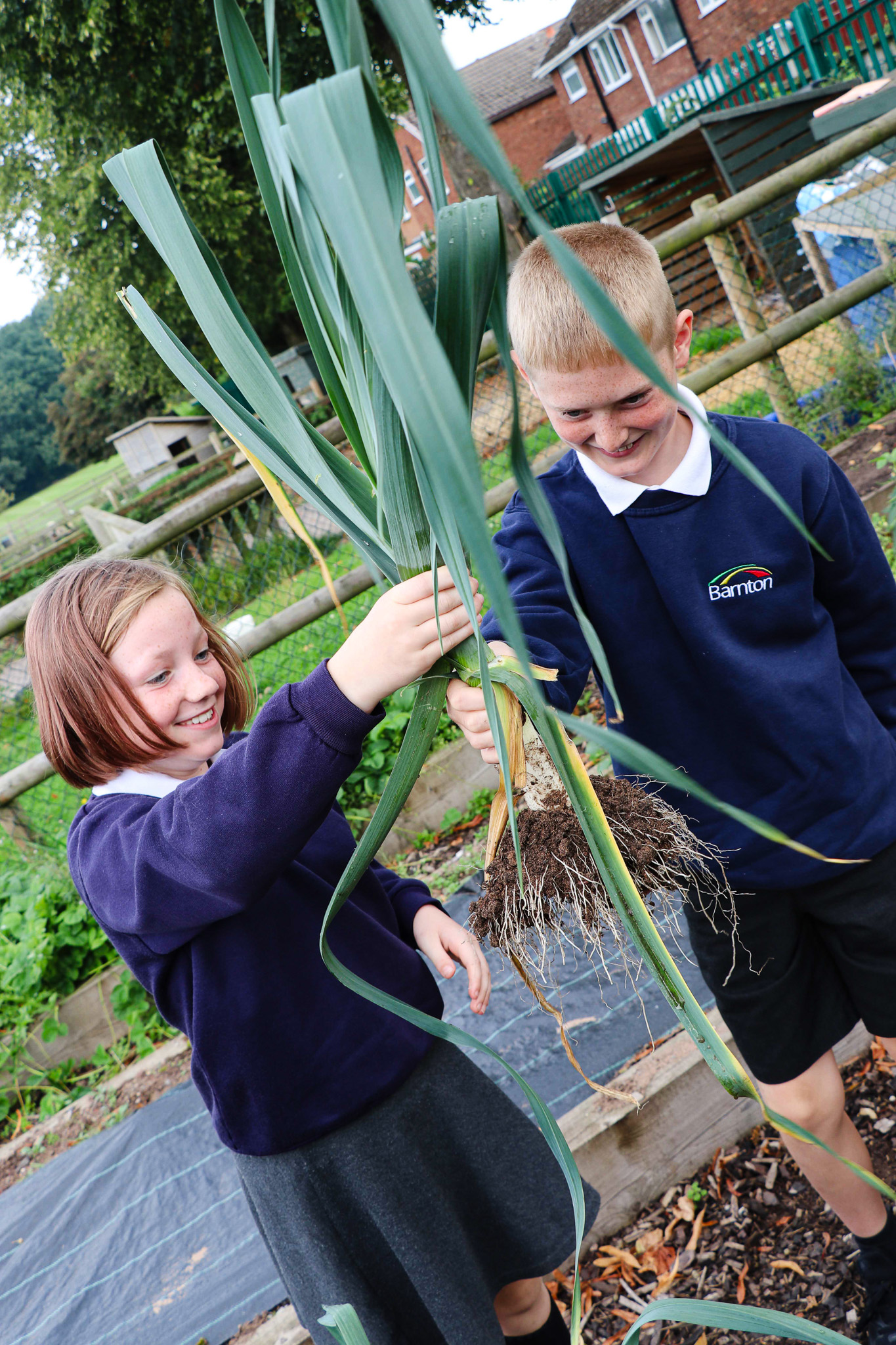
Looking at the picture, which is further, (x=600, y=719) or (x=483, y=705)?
(x=600, y=719)

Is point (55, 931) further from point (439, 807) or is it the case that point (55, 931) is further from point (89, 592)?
point (89, 592)

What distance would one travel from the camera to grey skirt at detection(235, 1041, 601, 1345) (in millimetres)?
1453

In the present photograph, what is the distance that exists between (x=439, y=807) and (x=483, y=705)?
9.31ft

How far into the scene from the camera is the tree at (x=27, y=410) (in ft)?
211

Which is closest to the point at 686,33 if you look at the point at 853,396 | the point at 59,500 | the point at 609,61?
the point at 609,61

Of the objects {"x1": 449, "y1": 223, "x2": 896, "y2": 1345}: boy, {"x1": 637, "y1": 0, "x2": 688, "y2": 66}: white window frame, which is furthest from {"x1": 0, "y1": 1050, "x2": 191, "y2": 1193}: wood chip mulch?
{"x1": 637, "y1": 0, "x2": 688, "y2": 66}: white window frame

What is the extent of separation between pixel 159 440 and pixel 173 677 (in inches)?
1603

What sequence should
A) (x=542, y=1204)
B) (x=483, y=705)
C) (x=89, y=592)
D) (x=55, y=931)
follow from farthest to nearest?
(x=55, y=931) < (x=542, y=1204) < (x=89, y=592) < (x=483, y=705)

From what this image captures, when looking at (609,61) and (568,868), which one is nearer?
(568,868)

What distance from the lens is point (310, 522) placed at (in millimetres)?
5684

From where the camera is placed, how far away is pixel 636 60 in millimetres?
22828

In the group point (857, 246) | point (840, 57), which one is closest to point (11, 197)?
point (840, 57)

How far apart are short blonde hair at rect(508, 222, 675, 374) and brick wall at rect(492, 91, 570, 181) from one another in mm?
30815

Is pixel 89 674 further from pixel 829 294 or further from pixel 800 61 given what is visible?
pixel 800 61
